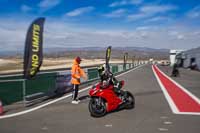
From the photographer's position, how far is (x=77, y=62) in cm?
997

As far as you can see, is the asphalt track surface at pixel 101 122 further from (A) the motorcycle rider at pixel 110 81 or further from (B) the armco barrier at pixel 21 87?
(B) the armco barrier at pixel 21 87

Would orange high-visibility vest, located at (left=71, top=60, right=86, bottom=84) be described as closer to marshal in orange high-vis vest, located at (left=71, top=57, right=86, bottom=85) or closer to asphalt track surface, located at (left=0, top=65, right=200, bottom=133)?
marshal in orange high-vis vest, located at (left=71, top=57, right=86, bottom=85)

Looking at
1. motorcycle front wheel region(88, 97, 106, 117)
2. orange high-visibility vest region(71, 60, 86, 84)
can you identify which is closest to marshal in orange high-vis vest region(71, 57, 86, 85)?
orange high-visibility vest region(71, 60, 86, 84)

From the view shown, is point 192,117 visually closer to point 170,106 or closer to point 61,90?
point 170,106

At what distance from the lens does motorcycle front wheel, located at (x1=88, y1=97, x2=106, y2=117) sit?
301 inches

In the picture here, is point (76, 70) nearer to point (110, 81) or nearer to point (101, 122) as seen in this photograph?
point (110, 81)

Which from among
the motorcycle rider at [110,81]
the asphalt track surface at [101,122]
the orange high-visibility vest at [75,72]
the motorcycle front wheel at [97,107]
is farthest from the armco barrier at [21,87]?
the motorcycle front wheel at [97,107]

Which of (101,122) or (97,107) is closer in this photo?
(101,122)

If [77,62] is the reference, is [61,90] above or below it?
below

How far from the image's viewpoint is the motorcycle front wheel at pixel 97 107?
7.64m

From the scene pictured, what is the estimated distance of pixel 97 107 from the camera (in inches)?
303

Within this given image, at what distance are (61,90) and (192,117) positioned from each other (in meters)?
7.26

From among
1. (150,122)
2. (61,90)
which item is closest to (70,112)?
(150,122)

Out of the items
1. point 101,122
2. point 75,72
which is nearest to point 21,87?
point 75,72
